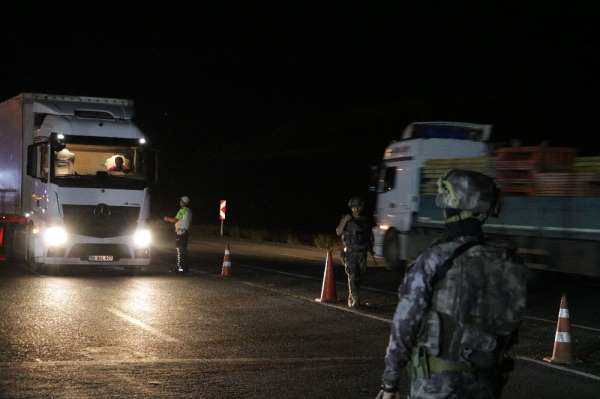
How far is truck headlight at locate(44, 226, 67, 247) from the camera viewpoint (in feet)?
64.2

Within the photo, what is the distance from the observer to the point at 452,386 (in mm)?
4359

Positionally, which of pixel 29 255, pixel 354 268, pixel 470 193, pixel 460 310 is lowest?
pixel 29 255

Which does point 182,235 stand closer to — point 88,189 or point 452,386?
point 88,189

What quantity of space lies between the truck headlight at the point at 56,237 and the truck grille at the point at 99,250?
0.27 metres

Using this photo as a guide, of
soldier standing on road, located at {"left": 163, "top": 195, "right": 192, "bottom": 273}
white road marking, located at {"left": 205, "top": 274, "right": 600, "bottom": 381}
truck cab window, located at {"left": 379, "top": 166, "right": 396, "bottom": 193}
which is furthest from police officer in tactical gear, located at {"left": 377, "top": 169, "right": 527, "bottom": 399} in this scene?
truck cab window, located at {"left": 379, "top": 166, "right": 396, "bottom": 193}

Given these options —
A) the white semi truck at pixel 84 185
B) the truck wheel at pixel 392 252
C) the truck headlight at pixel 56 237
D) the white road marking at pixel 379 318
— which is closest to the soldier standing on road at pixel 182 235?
the white semi truck at pixel 84 185

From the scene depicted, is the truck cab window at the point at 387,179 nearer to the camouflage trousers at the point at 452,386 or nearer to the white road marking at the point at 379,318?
the white road marking at the point at 379,318

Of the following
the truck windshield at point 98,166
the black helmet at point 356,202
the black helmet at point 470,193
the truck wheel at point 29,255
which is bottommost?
the truck wheel at point 29,255

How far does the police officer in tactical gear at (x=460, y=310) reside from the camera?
438 centimetres

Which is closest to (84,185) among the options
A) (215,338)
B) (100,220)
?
(100,220)

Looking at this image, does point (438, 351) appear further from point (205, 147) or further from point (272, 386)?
point (205, 147)

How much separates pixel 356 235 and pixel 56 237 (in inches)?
276

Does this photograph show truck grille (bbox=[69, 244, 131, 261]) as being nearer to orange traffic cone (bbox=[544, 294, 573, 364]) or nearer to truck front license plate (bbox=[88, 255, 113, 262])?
truck front license plate (bbox=[88, 255, 113, 262])

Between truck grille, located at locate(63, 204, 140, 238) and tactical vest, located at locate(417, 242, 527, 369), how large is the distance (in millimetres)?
16001
